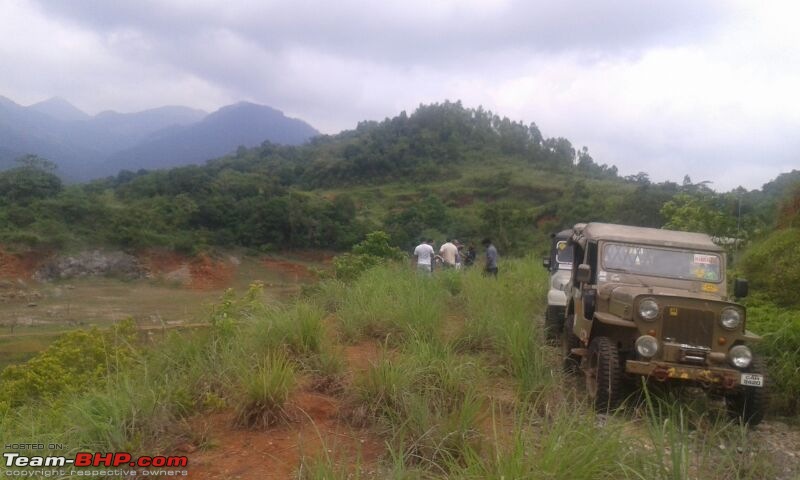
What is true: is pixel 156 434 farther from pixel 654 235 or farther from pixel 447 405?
pixel 654 235

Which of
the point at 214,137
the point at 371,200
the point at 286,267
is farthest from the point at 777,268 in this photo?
the point at 214,137

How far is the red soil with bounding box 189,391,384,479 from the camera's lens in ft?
13.4

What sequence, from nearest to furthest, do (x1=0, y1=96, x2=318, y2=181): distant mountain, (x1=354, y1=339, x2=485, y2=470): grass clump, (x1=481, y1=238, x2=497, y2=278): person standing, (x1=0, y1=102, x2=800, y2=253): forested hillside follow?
(x1=354, y1=339, x2=485, y2=470): grass clump → (x1=481, y1=238, x2=497, y2=278): person standing → (x1=0, y1=102, x2=800, y2=253): forested hillside → (x1=0, y1=96, x2=318, y2=181): distant mountain

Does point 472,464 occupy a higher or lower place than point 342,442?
higher

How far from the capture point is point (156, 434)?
434 centimetres

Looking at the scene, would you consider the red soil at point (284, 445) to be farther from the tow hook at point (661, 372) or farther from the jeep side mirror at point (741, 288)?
the jeep side mirror at point (741, 288)

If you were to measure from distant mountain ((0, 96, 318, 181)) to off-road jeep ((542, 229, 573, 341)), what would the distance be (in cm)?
8646

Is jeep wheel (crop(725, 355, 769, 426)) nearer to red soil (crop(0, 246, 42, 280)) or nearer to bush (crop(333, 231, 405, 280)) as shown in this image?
bush (crop(333, 231, 405, 280))

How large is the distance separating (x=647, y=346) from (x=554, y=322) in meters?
3.32

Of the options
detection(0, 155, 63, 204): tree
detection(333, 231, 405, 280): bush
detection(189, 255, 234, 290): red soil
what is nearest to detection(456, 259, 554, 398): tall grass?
detection(333, 231, 405, 280): bush

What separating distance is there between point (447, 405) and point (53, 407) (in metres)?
3.05

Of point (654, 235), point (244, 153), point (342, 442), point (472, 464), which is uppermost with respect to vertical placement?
point (244, 153)

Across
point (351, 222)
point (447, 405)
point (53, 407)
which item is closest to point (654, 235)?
point (447, 405)

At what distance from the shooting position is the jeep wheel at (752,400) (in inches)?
219
